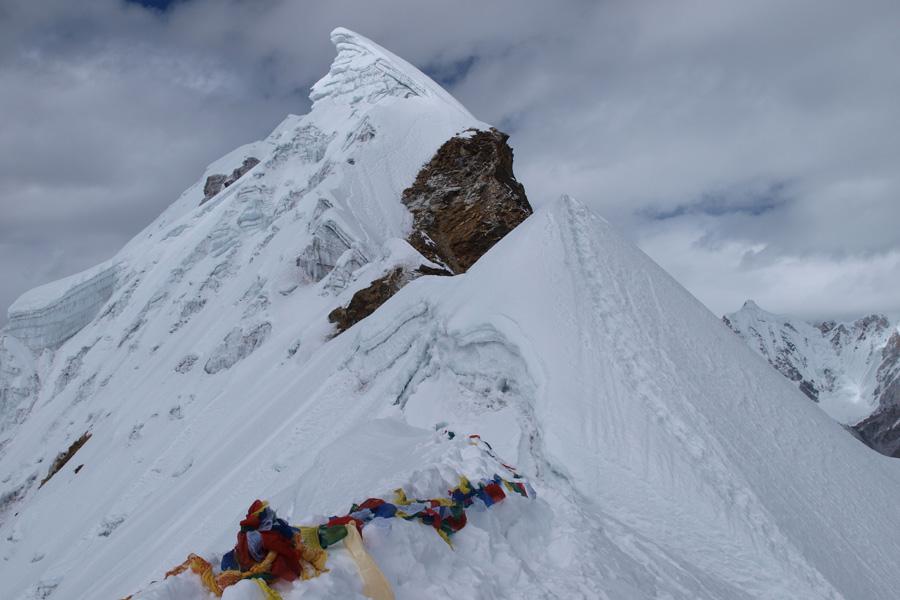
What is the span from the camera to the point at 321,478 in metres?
8.15

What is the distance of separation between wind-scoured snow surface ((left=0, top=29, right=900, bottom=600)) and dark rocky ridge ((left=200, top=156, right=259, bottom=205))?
47.2 meters

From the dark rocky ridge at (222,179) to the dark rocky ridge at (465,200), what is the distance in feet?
128

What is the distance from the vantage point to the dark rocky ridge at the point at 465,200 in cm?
3478

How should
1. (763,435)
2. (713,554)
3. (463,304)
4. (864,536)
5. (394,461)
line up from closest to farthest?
(713,554)
(394,461)
(864,536)
(763,435)
(463,304)

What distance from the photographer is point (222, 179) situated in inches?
2867

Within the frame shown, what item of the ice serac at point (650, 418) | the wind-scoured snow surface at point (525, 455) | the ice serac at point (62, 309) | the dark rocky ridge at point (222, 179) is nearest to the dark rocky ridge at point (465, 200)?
the wind-scoured snow surface at point (525, 455)

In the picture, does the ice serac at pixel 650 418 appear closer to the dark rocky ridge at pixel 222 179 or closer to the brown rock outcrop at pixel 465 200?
the brown rock outcrop at pixel 465 200

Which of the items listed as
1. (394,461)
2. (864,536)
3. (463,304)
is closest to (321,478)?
(394,461)

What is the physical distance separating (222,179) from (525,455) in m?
70.7

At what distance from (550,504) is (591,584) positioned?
4.47 feet

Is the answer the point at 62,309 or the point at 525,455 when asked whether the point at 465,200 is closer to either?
the point at 525,455

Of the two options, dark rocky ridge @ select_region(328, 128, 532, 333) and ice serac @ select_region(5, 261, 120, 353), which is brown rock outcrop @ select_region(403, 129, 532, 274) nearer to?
dark rocky ridge @ select_region(328, 128, 532, 333)

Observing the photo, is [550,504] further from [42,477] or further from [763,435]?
[42,477]

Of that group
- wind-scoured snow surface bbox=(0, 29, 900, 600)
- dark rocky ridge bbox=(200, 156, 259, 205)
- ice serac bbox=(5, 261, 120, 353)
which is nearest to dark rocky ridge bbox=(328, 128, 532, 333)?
wind-scoured snow surface bbox=(0, 29, 900, 600)
